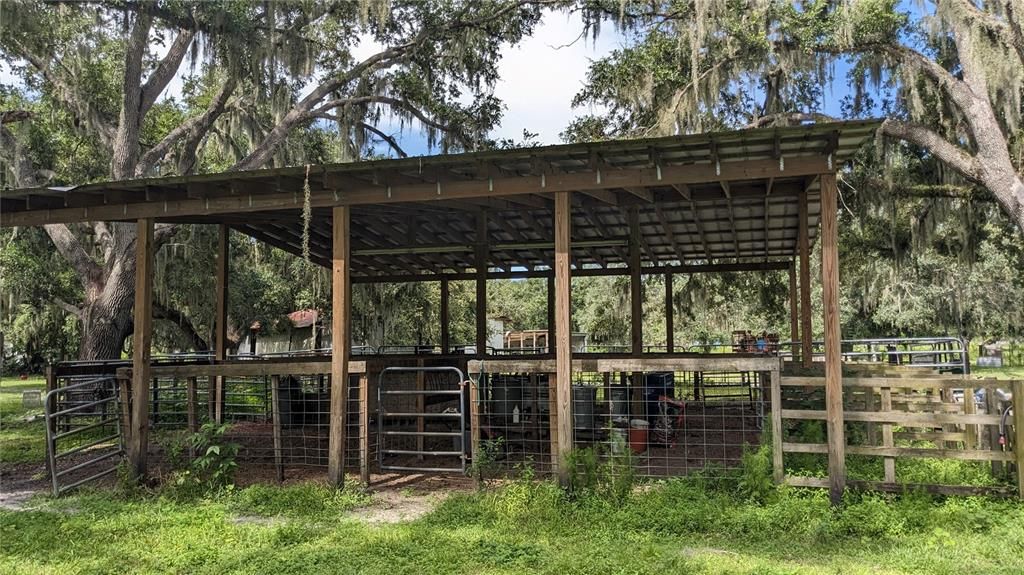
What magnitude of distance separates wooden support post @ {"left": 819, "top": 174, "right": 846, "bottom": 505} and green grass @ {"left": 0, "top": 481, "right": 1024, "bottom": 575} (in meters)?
0.26

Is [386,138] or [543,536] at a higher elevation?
[386,138]

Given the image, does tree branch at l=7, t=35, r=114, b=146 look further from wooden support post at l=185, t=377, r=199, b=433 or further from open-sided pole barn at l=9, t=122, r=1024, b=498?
→ wooden support post at l=185, t=377, r=199, b=433

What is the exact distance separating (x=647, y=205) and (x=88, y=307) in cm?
1156

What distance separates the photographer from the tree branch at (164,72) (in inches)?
540

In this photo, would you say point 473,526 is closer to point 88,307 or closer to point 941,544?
point 941,544

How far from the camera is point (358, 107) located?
15.5 meters

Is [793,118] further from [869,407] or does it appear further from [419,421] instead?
[419,421]

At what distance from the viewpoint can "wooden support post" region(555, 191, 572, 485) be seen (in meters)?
6.34

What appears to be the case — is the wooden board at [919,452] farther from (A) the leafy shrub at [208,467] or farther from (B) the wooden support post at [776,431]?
(A) the leafy shrub at [208,467]

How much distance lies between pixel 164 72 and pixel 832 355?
13474 millimetres

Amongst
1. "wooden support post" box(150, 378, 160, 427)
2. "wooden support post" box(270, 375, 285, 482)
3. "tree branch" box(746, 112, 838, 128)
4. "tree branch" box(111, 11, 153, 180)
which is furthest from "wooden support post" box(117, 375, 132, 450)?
"tree branch" box(746, 112, 838, 128)

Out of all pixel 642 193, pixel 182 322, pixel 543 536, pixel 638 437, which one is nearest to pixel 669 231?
pixel 642 193

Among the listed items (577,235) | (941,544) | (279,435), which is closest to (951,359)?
(577,235)

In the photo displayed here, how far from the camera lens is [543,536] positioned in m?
5.35
